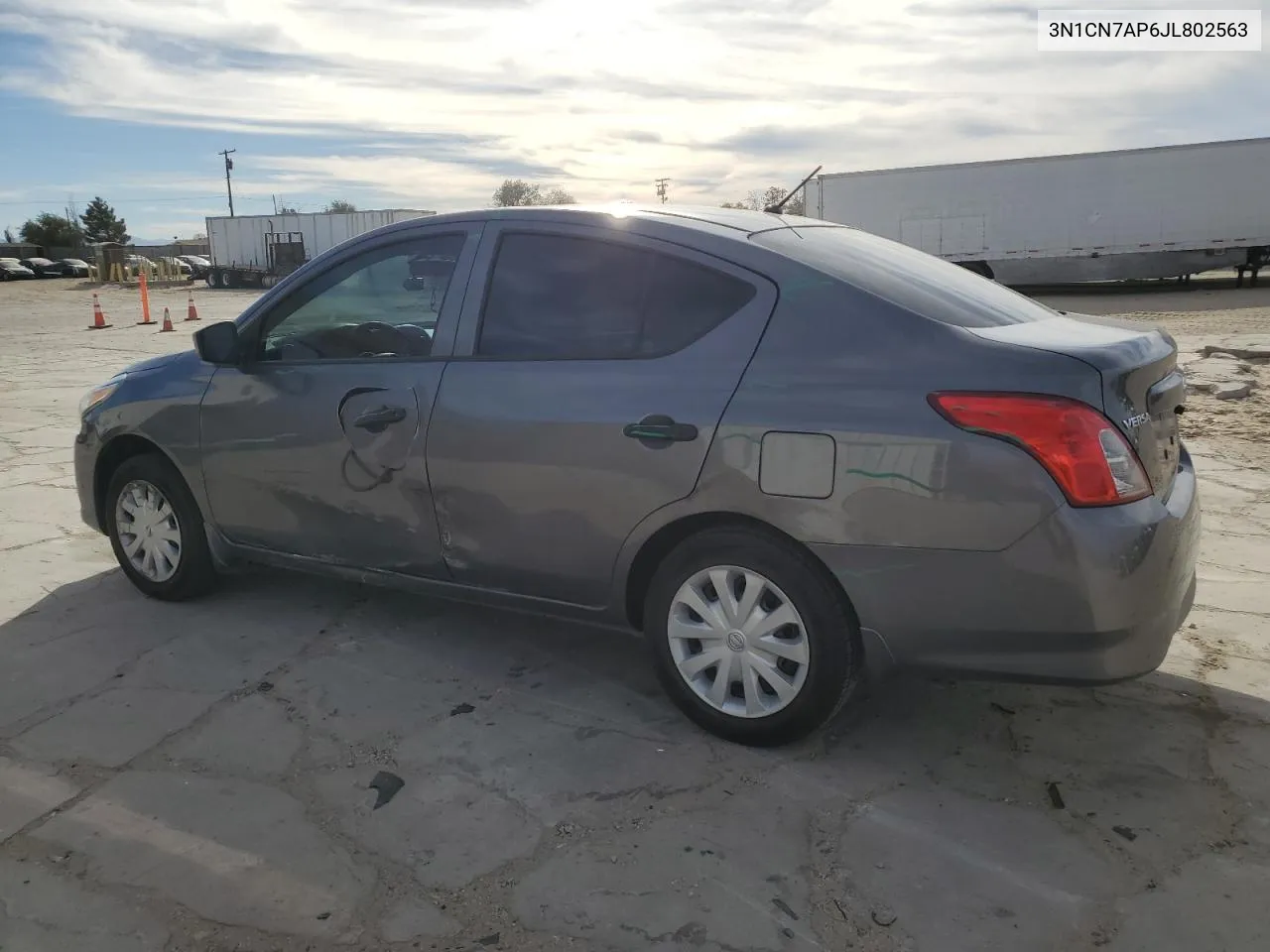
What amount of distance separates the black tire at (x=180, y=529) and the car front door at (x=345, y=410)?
176mm

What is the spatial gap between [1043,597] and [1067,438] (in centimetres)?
41

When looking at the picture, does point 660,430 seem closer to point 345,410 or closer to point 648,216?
point 648,216

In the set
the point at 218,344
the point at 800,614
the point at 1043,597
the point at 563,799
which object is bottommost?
the point at 563,799

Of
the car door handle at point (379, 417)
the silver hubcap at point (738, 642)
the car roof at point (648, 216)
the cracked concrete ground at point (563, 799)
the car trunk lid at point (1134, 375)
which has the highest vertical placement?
the car roof at point (648, 216)

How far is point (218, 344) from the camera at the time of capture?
3979 millimetres

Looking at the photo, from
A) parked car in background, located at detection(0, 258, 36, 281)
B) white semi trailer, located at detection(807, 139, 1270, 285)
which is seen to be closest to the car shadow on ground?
white semi trailer, located at detection(807, 139, 1270, 285)

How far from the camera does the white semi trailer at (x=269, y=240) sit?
135 ft

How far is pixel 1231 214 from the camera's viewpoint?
24984 mm

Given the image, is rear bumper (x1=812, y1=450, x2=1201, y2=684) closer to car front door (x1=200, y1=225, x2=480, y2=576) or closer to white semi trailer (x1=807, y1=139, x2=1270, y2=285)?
car front door (x1=200, y1=225, x2=480, y2=576)

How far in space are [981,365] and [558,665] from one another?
75.1 inches

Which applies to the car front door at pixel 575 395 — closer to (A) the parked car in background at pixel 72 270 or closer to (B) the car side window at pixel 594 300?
(B) the car side window at pixel 594 300

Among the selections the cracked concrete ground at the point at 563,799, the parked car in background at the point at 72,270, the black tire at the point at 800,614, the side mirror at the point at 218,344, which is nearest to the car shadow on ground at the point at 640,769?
the cracked concrete ground at the point at 563,799

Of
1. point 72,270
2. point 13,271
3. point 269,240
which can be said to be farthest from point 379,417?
point 72,270

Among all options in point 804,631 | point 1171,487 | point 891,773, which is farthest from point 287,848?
point 1171,487
